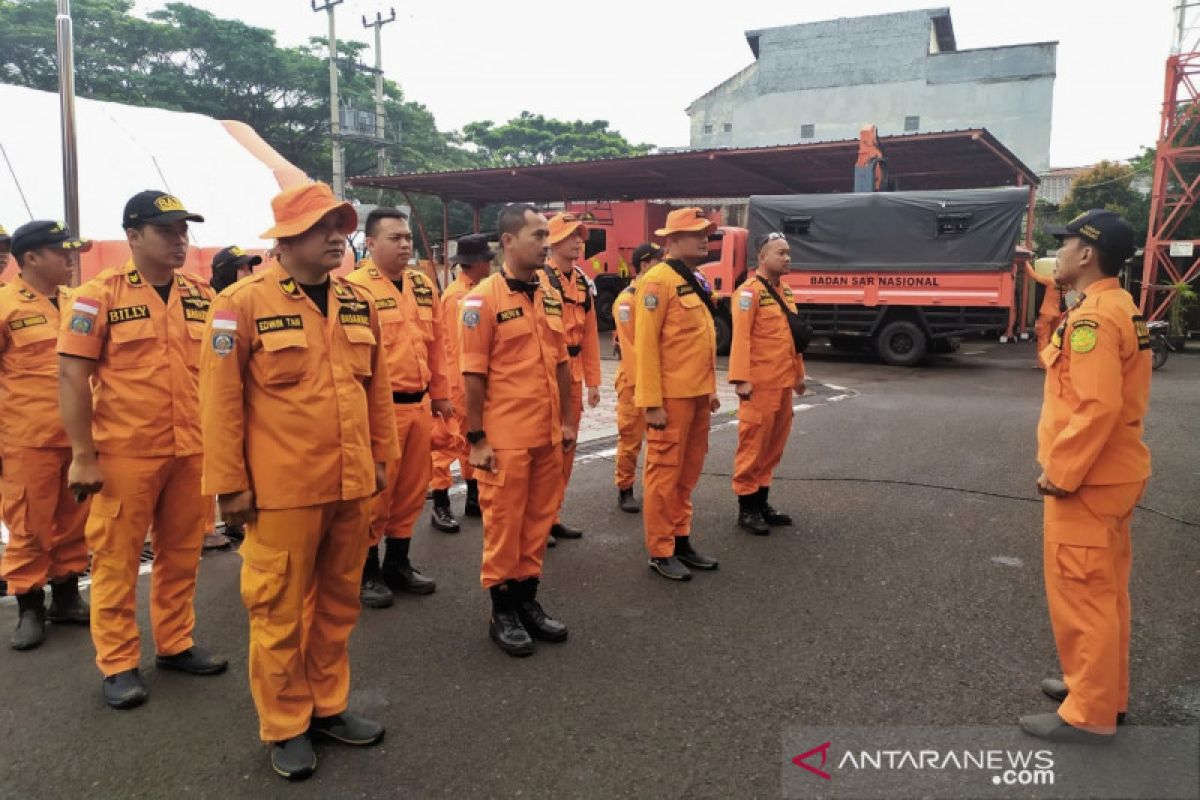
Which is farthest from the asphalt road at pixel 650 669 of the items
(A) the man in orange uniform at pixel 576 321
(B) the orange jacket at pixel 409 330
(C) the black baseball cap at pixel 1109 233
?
(C) the black baseball cap at pixel 1109 233

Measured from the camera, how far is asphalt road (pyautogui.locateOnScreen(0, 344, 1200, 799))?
2.61 m

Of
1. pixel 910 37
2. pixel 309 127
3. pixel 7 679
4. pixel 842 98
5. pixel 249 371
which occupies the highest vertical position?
pixel 910 37

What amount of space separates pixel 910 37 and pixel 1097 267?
1392 inches

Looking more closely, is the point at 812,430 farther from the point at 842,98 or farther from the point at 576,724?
the point at 842,98

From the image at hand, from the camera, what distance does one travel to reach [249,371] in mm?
2580

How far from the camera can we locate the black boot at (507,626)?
3414 millimetres

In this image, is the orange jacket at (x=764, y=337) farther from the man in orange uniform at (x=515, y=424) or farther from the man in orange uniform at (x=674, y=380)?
the man in orange uniform at (x=515, y=424)

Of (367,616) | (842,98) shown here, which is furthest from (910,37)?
(367,616)

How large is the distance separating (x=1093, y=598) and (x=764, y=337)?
8.74 feet

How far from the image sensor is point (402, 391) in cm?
410

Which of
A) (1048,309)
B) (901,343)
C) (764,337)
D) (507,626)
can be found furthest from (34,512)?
(1048,309)

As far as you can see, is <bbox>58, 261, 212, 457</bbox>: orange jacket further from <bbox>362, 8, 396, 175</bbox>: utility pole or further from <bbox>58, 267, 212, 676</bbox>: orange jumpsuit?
<bbox>362, 8, 396, 175</bbox>: utility pole

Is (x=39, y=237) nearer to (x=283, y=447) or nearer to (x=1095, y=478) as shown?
(x=283, y=447)

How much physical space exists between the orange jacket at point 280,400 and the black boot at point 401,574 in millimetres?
1544
